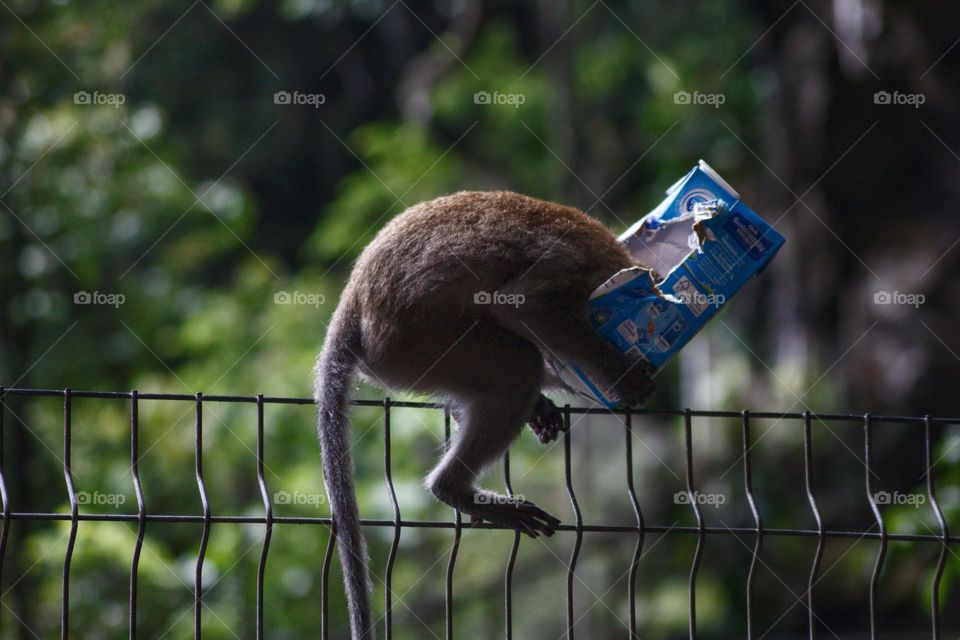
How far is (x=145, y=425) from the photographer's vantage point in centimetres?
1034

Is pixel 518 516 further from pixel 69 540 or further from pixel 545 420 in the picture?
pixel 69 540

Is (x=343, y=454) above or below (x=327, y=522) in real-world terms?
above

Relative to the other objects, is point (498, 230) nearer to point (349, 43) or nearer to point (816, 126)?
point (816, 126)

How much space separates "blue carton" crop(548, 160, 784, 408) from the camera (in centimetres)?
465

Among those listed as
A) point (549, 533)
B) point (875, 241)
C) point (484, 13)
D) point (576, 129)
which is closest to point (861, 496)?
point (875, 241)

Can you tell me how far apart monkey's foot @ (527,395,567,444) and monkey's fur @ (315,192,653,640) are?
282 mm

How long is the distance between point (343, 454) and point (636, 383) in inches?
52.8

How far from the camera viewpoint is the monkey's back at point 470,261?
494 cm

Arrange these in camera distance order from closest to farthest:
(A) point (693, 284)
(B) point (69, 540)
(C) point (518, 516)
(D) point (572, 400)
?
(B) point (69, 540)
(A) point (693, 284)
(C) point (518, 516)
(D) point (572, 400)

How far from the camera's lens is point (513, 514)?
479 cm

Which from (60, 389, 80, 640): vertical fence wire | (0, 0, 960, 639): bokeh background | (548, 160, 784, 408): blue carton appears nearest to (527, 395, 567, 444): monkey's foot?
(548, 160, 784, 408): blue carton

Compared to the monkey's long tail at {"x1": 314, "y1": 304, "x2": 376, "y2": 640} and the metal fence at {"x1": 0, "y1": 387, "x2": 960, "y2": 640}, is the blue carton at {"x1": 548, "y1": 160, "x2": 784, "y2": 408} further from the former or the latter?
the monkey's long tail at {"x1": 314, "y1": 304, "x2": 376, "y2": 640}

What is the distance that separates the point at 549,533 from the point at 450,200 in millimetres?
1579

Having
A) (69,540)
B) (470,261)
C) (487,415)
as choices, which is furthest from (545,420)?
(69,540)
